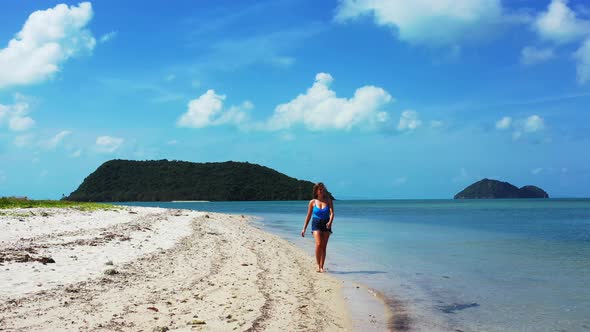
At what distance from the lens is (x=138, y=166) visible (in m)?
195

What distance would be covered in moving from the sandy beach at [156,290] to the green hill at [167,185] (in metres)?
168

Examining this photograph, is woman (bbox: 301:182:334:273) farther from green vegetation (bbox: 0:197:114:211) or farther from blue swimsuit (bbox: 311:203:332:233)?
green vegetation (bbox: 0:197:114:211)

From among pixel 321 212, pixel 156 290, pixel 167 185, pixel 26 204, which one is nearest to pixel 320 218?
pixel 321 212

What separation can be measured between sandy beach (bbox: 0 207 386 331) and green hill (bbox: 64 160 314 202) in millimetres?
168304

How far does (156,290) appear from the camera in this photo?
27.7ft

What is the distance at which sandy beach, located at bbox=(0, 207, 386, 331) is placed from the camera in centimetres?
652

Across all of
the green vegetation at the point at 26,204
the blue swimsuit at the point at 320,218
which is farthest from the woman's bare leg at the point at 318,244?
the green vegetation at the point at 26,204

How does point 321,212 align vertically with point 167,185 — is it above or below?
below

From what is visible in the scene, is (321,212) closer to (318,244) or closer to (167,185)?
(318,244)

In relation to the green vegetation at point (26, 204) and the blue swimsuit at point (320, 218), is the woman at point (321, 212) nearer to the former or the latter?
the blue swimsuit at point (320, 218)

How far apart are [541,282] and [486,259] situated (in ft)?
16.0

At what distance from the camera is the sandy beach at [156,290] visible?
21.4 feet

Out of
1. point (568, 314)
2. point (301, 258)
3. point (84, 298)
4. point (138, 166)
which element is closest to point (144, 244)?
point (301, 258)

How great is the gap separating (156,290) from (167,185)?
184211mm
